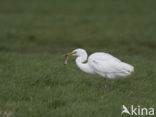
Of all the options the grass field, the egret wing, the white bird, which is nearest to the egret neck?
the white bird

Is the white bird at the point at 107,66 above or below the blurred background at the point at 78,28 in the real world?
below

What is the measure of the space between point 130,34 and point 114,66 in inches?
347

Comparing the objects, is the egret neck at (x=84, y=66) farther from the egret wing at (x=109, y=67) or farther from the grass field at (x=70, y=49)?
the grass field at (x=70, y=49)

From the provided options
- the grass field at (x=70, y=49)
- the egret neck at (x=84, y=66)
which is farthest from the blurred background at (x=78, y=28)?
the egret neck at (x=84, y=66)

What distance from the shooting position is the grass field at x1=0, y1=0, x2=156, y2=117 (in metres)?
7.78

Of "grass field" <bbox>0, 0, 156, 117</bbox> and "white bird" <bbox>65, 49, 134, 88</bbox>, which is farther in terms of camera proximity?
"white bird" <bbox>65, 49, 134, 88</bbox>

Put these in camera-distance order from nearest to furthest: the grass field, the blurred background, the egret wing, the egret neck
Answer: the grass field
the egret wing
the egret neck
the blurred background

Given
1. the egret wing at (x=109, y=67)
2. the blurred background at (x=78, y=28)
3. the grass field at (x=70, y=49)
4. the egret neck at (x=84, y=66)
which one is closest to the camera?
the grass field at (x=70, y=49)

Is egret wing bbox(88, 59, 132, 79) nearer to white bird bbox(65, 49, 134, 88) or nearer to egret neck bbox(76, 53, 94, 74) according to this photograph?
white bird bbox(65, 49, 134, 88)

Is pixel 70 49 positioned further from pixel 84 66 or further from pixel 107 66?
pixel 107 66

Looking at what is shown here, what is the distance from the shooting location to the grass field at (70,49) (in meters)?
7.78

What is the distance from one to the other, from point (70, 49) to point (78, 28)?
2.81 m

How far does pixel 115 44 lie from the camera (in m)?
16.6

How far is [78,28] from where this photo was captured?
1842 centimetres
